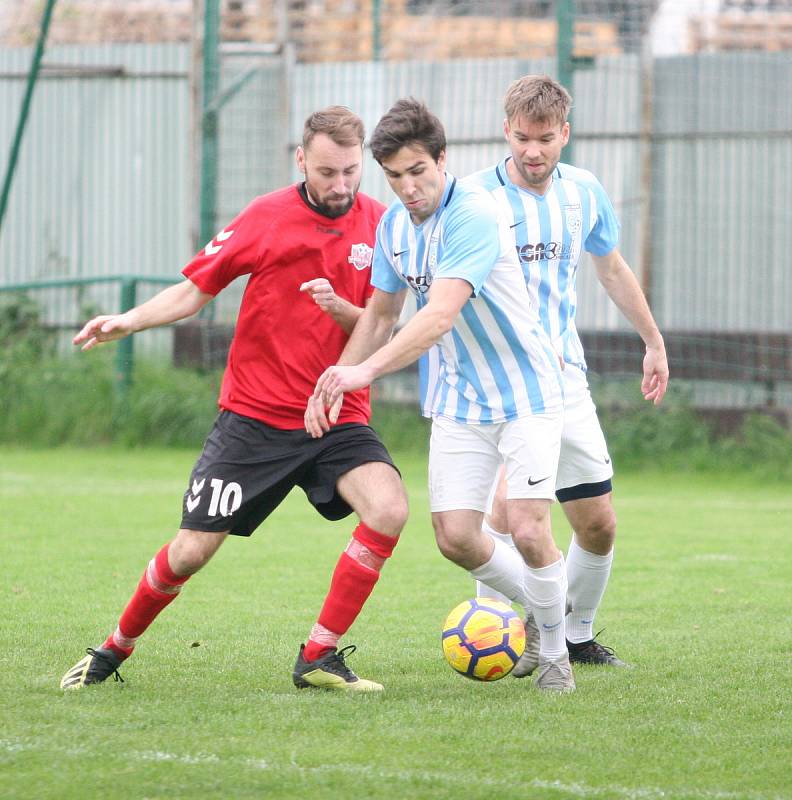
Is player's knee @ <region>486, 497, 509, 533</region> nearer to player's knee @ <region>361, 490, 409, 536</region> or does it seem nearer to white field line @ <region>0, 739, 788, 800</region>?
player's knee @ <region>361, 490, 409, 536</region>

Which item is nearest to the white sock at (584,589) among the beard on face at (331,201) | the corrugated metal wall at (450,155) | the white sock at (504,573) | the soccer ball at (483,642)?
the white sock at (504,573)

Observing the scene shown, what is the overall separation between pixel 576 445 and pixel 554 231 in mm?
828

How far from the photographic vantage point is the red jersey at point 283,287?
5504 mm

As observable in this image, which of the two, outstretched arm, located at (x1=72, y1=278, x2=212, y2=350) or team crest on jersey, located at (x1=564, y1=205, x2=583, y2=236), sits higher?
team crest on jersey, located at (x1=564, y1=205, x2=583, y2=236)

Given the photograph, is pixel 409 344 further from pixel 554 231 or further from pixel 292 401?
pixel 554 231

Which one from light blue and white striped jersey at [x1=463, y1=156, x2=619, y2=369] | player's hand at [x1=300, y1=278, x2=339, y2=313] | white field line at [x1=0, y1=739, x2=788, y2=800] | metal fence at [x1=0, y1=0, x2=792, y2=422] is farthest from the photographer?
metal fence at [x1=0, y1=0, x2=792, y2=422]

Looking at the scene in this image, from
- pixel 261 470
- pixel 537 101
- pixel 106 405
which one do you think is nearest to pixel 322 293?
pixel 261 470

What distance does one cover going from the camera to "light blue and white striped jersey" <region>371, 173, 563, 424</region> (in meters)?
5.24

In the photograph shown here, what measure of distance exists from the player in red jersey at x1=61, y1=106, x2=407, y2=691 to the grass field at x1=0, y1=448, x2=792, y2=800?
0.33 m

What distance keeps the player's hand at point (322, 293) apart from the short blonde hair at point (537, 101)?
3.18 ft

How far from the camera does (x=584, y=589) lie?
239 inches

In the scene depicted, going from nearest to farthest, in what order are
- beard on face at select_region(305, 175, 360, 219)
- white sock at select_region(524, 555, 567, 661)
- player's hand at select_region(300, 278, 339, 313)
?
1. player's hand at select_region(300, 278, 339, 313)
2. white sock at select_region(524, 555, 567, 661)
3. beard on face at select_region(305, 175, 360, 219)

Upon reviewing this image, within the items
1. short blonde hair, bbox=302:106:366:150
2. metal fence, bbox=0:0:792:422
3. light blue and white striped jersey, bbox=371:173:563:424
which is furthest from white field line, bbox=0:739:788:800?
metal fence, bbox=0:0:792:422

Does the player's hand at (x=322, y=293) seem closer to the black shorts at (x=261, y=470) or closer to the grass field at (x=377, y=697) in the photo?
the black shorts at (x=261, y=470)
